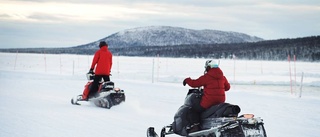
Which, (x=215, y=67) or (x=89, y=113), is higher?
(x=215, y=67)

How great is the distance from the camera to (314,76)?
109 ft

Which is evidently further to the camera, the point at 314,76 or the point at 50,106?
the point at 314,76

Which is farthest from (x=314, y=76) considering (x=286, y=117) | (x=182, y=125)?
(x=182, y=125)

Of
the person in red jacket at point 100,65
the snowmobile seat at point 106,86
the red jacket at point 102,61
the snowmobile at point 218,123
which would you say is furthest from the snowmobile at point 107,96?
the snowmobile at point 218,123

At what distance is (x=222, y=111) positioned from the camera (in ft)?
19.4

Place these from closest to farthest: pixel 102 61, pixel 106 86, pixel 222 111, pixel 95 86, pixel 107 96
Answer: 1. pixel 222 111
2. pixel 107 96
3. pixel 106 86
4. pixel 102 61
5. pixel 95 86

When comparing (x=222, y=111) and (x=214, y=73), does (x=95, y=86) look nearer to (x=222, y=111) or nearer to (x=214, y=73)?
(x=214, y=73)

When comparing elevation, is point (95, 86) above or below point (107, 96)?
above

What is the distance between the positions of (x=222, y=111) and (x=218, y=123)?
0.22 m

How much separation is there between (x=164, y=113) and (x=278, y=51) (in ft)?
320

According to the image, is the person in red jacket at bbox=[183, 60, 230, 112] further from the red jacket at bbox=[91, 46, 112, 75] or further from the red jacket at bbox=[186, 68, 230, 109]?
the red jacket at bbox=[91, 46, 112, 75]

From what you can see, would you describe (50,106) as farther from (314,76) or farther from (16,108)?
(314,76)

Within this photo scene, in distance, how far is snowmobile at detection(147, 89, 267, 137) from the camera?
5.64 m

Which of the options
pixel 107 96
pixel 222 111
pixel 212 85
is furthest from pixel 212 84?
pixel 107 96
